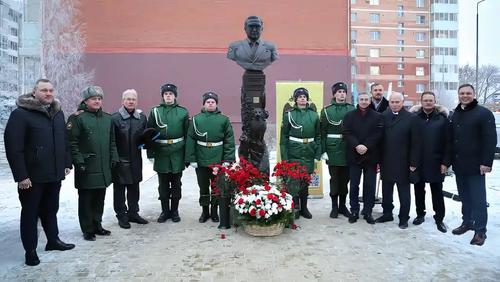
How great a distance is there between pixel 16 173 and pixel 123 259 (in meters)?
1.39

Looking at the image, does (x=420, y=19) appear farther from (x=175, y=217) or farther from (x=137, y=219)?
(x=137, y=219)

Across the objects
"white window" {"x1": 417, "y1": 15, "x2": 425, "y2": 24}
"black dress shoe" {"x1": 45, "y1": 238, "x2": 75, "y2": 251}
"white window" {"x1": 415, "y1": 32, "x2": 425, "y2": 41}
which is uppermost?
"white window" {"x1": 417, "y1": 15, "x2": 425, "y2": 24}

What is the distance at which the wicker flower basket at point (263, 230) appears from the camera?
17.5 ft

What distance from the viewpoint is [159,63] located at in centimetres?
2195

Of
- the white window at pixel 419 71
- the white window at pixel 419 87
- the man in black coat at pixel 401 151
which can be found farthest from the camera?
the white window at pixel 419 71

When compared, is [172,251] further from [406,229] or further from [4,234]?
[406,229]

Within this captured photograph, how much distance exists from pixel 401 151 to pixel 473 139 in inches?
35.8

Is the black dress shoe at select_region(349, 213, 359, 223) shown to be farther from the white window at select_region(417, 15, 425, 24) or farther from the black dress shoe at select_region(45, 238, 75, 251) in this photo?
the white window at select_region(417, 15, 425, 24)

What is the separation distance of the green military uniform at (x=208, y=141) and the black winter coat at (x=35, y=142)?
1771 mm

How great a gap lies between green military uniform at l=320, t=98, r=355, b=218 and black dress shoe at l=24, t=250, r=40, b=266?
13.1 feet

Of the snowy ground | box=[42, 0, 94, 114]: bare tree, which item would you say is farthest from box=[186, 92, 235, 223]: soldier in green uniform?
box=[42, 0, 94, 114]: bare tree

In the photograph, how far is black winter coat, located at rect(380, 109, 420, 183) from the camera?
5759mm

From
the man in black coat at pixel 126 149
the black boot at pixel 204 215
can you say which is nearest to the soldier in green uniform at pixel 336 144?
the black boot at pixel 204 215

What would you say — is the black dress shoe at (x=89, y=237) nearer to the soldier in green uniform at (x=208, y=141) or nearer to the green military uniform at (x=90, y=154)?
the green military uniform at (x=90, y=154)
